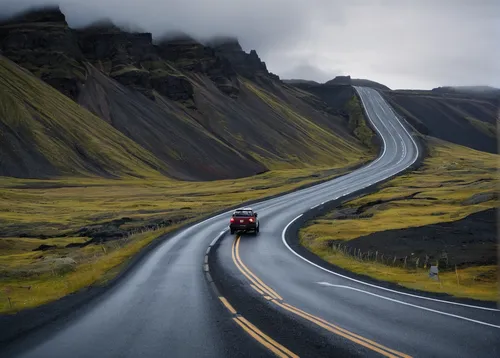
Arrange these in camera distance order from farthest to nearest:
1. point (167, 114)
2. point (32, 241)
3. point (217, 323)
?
1. point (167, 114)
2. point (32, 241)
3. point (217, 323)

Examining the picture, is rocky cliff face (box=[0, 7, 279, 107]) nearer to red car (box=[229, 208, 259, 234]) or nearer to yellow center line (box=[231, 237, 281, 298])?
red car (box=[229, 208, 259, 234])

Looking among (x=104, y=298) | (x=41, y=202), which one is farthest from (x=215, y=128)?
(x=104, y=298)

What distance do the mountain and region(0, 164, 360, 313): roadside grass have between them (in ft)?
95.7

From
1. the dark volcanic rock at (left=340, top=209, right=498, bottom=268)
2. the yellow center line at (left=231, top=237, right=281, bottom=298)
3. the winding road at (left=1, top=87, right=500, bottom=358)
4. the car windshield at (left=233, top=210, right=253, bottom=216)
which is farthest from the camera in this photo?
the car windshield at (left=233, top=210, right=253, bottom=216)

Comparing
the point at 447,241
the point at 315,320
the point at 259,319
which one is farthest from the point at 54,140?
the point at 315,320

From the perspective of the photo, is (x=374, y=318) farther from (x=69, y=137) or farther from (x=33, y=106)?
(x=33, y=106)

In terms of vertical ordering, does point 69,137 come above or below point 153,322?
above

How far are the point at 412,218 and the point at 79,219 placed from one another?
37.5 meters

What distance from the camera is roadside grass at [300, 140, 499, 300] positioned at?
21000mm

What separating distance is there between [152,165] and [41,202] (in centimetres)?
4894

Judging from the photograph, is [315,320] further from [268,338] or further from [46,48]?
[46,48]

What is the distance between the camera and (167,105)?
525 feet

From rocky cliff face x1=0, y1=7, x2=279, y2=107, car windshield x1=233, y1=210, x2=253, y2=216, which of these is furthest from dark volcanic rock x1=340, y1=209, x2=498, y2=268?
rocky cliff face x1=0, y1=7, x2=279, y2=107

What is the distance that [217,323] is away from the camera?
518 inches
